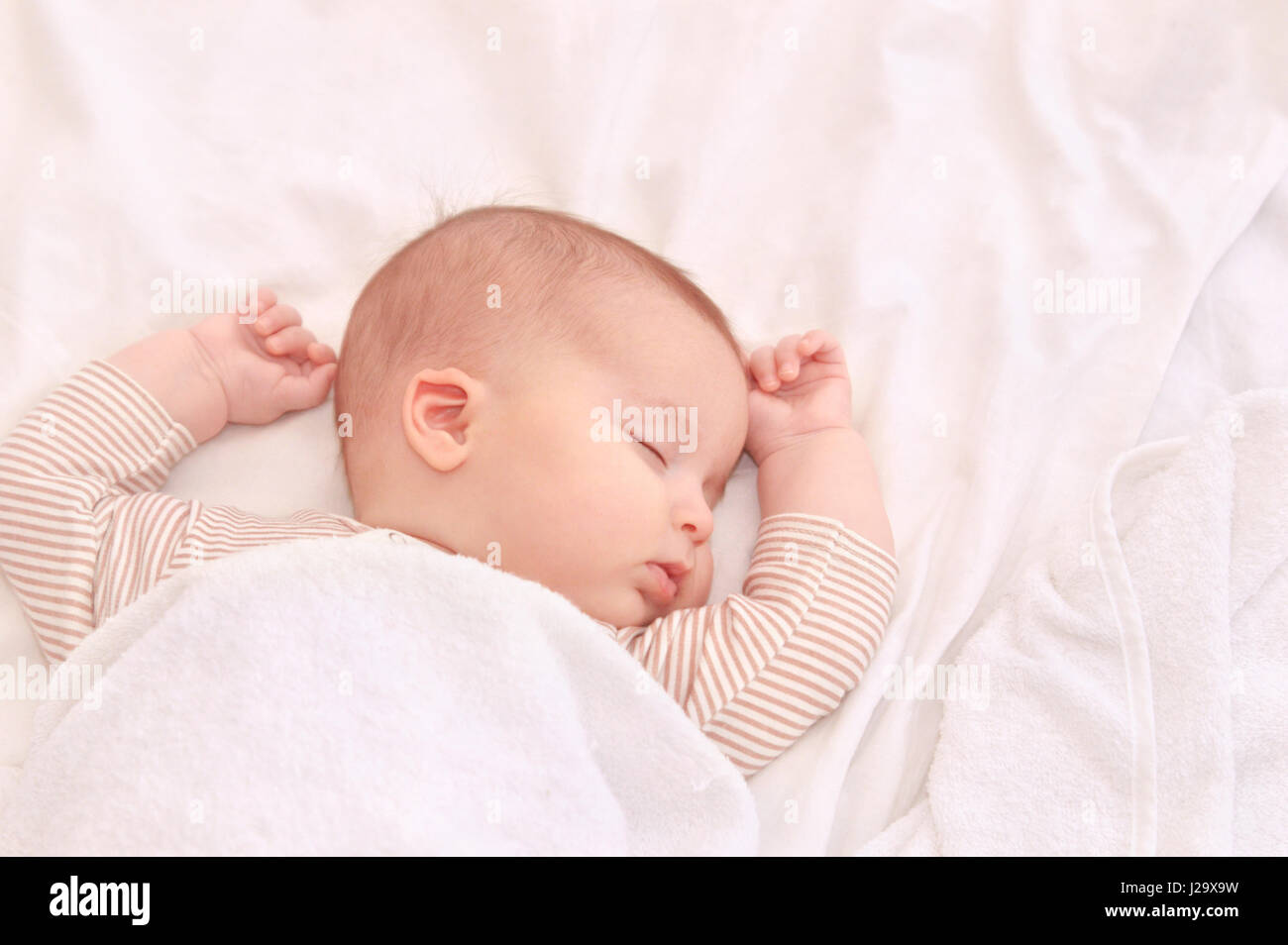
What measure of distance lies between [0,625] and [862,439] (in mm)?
1161

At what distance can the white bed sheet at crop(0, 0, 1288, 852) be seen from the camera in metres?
1.71

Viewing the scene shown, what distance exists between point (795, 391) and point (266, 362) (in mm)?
741

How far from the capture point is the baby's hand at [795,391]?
167 cm

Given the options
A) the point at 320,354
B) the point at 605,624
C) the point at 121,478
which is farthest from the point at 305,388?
the point at 605,624

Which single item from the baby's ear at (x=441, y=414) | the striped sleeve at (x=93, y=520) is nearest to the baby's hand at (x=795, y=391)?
the baby's ear at (x=441, y=414)

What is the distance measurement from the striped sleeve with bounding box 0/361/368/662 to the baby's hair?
0.18 m

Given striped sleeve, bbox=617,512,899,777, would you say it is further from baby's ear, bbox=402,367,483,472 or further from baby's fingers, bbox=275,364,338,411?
baby's fingers, bbox=275,364,338,411

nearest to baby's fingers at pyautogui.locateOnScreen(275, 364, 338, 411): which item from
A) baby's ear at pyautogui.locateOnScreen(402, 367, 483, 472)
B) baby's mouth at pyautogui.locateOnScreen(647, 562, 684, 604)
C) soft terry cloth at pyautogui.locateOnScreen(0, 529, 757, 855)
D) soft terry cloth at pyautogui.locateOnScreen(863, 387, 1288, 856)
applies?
baby's ear at pyautogui.locateOnScreen(402, 367, 483, 472)

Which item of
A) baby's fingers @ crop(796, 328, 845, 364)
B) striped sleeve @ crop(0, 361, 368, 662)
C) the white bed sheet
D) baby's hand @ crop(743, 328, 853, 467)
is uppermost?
the white bed sheet

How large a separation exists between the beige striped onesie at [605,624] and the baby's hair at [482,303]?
0.18 m

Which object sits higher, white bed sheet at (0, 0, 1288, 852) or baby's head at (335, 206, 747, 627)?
white bed sheet at (0, 0, 1288, 852)

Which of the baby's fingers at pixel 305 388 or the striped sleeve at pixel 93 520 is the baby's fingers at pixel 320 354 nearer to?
the baby's fingers at pixel 305 388

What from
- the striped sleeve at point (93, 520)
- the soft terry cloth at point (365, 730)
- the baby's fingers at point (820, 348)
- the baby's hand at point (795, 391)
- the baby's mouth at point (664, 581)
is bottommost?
the soft terry cloth at point (365, 730)

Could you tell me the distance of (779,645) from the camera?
57.5 inches
